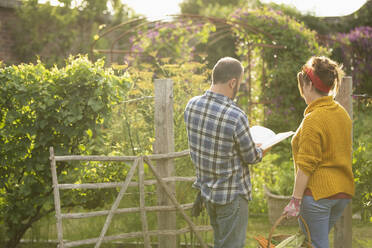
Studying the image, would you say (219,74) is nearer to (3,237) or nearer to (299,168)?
(299,168)

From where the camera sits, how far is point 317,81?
8.89ft

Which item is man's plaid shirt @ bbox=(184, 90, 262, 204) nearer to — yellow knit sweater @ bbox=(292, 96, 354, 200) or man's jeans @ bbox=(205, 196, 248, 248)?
man's jeans @ bbox=(205, 196, 248, 248)

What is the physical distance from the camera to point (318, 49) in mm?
8438

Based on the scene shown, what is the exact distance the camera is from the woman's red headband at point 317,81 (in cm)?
271

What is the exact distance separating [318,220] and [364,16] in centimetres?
1406

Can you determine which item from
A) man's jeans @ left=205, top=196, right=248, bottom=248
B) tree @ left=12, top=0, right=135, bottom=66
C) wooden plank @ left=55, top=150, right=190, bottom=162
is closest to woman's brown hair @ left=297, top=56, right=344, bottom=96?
man's jeans @ left=205, top=196, right=248, bottom=248

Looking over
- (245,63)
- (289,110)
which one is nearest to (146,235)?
(289,110)

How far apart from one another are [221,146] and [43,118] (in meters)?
2.20

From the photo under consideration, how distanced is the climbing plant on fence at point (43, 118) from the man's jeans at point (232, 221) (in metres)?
1.80

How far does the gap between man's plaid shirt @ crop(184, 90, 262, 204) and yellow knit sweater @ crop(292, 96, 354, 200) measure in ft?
1.06

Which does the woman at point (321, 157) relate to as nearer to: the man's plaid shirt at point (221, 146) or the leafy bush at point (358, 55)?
the man's plaid shirt at point (221, 146)

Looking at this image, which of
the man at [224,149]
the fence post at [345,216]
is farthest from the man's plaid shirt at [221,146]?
the fence post at [345,216]

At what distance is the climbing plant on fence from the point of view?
14.1 feet

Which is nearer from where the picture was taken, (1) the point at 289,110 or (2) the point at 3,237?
(2) the point at 3,237
